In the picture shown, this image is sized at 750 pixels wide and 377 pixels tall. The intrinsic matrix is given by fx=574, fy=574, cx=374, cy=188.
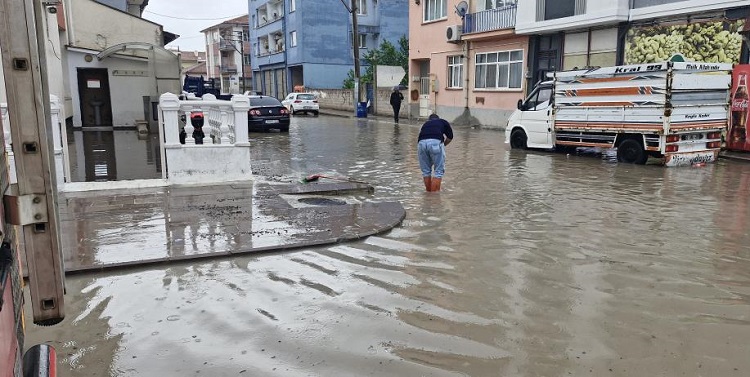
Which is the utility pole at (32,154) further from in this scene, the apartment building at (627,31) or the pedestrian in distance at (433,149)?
the apartment building at (627,31)

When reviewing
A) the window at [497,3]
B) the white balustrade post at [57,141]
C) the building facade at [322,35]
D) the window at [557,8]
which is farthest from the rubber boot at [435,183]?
the building facade at [322,35]

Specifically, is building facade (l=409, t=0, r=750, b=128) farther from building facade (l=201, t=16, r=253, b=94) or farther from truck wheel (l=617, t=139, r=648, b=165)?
building facade (l=201, t=16, r=253, b=94)

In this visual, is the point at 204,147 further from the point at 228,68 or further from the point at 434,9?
the point at 228,68

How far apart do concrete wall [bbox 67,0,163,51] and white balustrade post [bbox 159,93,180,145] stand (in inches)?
543

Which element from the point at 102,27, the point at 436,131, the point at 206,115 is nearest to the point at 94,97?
the point at 102,27

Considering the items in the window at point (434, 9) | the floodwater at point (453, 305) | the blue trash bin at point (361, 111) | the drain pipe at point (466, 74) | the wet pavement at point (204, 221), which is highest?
the window at point (434, 9)

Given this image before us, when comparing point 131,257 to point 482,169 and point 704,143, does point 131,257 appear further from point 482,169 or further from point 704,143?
point 704,143

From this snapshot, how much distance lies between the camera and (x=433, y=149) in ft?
30.6

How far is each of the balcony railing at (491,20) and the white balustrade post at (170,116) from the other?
18.4 meters

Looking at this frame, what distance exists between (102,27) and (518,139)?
16543 millimetres

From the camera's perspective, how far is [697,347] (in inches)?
146

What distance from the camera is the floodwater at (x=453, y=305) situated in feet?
11.6

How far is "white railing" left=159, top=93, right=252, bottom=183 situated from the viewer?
28.6 feet

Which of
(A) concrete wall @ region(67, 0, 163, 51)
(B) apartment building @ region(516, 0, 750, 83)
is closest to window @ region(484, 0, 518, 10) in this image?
(B) apartment building @ region(516, 0, 750, 83)
